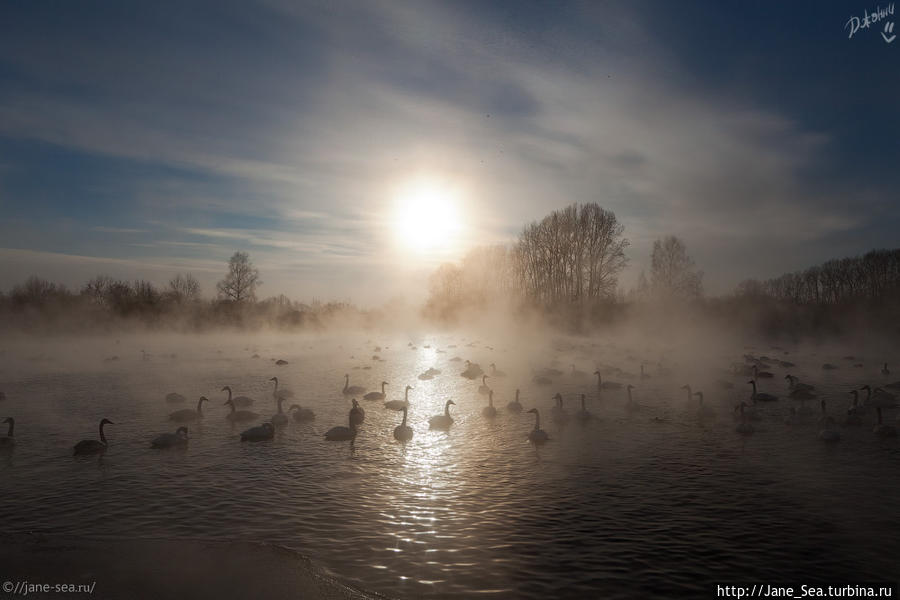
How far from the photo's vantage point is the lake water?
8625 millimetres

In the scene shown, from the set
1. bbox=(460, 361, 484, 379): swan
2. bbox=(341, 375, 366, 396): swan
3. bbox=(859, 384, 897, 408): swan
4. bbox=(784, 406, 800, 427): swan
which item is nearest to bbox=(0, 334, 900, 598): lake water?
bbox=(784, 406, 800, 427): swan

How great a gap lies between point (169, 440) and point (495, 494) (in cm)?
1050

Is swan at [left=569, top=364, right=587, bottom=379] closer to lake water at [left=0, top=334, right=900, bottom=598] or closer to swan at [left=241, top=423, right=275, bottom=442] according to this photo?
lake water at [left=0, top=334, right=900, bottom=598]

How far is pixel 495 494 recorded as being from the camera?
1184 centimetres

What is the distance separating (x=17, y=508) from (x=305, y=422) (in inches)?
367

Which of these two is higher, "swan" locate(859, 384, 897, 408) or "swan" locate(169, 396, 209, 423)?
"swan" locate(859, 384, 897, 408)

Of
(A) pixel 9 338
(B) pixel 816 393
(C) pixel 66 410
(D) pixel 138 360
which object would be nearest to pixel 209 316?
(A) pixel 9 338

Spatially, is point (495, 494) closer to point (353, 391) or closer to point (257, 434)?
point (257, 434)

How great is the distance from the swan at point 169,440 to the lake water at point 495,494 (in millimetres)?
397

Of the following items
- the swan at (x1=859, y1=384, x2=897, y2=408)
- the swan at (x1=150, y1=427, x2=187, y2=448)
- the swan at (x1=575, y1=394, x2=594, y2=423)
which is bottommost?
the swan at (x1=150, y1=427, x2=187, y2=448)

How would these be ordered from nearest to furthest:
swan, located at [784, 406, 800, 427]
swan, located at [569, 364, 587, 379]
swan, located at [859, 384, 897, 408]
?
1. swan, located at [784, 406, 800, 427]
2. swan, located at [859, 384, 897, 408]
3. swan, located at [569, 364, 587, 379]

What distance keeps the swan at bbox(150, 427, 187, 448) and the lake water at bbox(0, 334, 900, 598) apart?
40 centimetres

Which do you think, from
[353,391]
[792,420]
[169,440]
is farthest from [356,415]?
[792,420]

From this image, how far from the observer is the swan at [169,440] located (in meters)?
15.5
